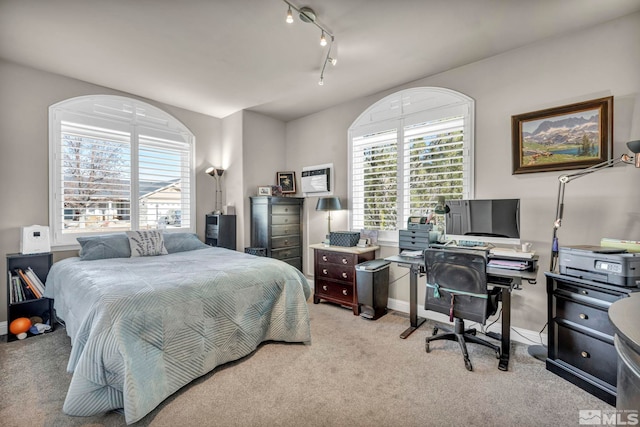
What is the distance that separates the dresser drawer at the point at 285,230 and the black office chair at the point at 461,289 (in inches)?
92.7

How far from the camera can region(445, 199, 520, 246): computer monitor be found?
2.53 metres

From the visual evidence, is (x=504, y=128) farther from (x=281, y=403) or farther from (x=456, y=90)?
(x=281, y=403)

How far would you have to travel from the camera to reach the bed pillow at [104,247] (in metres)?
3.02

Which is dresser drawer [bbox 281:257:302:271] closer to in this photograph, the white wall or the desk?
the white wall

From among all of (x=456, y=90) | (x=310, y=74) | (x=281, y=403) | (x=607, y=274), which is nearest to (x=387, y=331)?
(x=281, y=403)

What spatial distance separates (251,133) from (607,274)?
4.25 meters

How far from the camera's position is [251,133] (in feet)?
14.6

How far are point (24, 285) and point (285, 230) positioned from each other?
293 centimetres

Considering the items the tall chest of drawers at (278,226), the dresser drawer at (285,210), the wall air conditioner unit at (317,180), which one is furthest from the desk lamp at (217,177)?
the wall air conditioner unit at (317,180)

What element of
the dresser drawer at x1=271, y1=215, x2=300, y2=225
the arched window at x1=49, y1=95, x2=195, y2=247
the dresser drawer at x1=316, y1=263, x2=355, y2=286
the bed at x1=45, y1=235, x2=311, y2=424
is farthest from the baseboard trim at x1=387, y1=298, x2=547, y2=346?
the arched window at x1=49, y1=95, x2=195, y2=247

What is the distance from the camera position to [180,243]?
367cm

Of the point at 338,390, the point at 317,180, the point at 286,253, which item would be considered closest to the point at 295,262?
the point at 286,253

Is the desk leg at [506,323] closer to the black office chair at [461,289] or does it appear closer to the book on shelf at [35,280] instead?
the black office chair at [461,289]

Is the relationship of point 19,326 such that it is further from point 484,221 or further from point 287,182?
point 484,221
